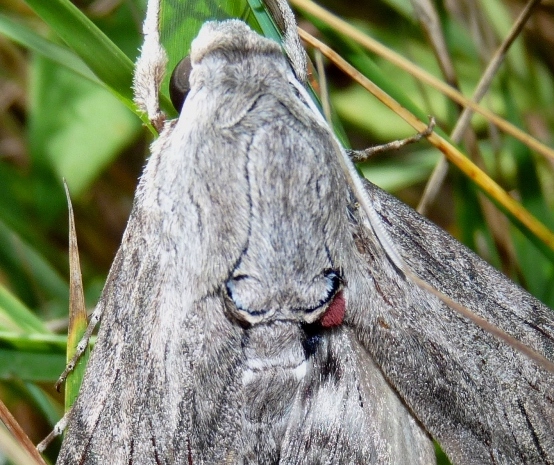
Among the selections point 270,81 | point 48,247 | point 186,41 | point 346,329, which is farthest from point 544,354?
point 48,247

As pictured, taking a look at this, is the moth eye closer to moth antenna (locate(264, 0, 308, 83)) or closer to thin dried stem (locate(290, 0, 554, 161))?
moth antenna (locate(264, 0, 308, 83))

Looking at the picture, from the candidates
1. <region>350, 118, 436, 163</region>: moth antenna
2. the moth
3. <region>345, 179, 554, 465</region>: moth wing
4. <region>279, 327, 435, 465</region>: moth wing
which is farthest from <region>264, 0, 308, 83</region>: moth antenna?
<region>279, 327, 435, 465</region>: moth wing

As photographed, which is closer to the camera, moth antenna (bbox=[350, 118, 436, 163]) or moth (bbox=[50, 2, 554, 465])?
moth (bbox=[50, 2, 554, 465])

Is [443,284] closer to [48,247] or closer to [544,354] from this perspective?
[544,354]

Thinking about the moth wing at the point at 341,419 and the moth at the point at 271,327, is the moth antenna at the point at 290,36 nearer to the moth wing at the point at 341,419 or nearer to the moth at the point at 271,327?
the moth at the point at 271,327

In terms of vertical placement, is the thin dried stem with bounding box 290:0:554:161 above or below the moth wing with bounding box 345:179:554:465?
above

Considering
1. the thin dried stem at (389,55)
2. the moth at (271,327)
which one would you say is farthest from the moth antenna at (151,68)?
the thin dried stem at (389,55)

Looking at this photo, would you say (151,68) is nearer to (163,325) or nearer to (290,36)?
(290,36)
